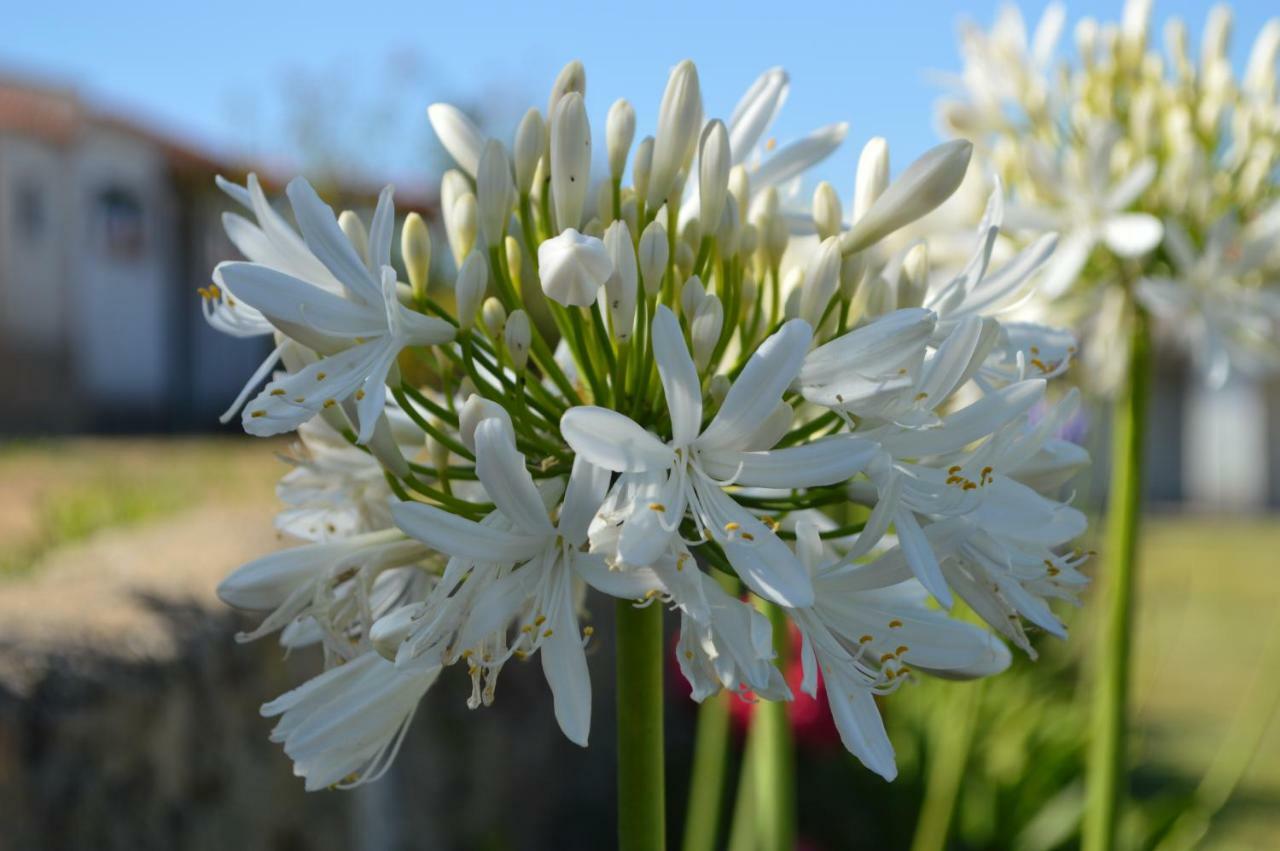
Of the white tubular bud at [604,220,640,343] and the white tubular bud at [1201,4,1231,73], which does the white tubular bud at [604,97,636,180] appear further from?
the white tubular bud at [1201,4,1231,73]

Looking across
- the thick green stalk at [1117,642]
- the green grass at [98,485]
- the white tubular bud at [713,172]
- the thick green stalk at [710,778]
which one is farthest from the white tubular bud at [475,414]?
the green grass at [98,485]

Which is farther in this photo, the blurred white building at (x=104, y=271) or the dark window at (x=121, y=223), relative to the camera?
the dark window at (x=121, y=223)

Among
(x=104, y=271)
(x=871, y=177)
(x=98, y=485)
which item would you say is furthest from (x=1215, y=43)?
(x=104, y=271)

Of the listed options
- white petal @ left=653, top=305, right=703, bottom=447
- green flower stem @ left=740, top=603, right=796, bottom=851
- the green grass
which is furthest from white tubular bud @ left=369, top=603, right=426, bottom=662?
the green grass

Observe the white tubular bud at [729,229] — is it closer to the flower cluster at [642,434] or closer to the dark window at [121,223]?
the flower cluster at [642,434]

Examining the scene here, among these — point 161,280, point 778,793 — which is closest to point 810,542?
point 778,793

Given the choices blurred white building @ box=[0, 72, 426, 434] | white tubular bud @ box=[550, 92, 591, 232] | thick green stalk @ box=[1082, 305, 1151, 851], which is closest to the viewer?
white tubular bud @ box=[550, 92, 591, 232]
